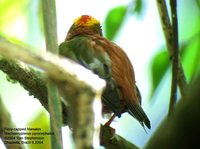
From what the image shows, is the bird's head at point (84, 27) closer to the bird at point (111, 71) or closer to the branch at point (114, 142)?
the bird at point (111, 71)

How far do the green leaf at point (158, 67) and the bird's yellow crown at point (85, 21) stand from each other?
163 centimetres

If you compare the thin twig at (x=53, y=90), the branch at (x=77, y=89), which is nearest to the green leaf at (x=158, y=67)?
the thin twig at (x=53, y=90)

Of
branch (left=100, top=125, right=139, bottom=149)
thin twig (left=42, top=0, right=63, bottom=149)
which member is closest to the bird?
branch (left=100, top=125, right=139, bottom=149)

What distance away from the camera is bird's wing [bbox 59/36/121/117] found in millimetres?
2408

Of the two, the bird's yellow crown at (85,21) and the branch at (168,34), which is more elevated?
the bird's yellow crown at (85,21)

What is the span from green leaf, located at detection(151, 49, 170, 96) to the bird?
44cm

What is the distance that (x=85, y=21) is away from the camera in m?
3.59

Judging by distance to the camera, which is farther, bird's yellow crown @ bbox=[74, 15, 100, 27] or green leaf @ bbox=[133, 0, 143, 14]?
bird's yellow crown @ bbox=[74, 15, 100, 27]

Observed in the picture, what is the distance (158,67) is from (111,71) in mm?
661

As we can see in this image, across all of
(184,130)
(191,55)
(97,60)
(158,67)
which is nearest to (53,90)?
(184,130)

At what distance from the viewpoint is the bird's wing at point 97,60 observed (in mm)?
2408

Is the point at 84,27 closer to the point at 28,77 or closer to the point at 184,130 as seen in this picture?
the point at 28,77

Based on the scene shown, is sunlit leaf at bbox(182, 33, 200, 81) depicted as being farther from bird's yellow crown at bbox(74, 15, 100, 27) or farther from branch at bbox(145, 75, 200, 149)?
bird's yellow crown at bbox(74, 15, 100, 27)

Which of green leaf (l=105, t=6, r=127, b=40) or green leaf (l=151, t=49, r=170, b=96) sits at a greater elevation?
green leaf (l=105, t=6, r=127, b=40)
